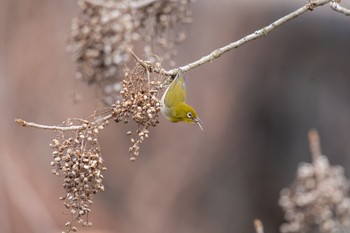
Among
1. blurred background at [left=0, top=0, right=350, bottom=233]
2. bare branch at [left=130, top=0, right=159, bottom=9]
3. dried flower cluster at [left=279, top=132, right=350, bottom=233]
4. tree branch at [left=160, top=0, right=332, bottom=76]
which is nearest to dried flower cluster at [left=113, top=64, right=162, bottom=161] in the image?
tree branch at [left=160, top=0, right=332, bottom=76]

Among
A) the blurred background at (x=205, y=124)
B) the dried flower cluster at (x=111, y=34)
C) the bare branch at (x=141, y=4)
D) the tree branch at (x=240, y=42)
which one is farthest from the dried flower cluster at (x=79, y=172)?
the blurred background at (x=205, y=124)

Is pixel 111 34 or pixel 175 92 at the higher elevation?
pixel 111 34

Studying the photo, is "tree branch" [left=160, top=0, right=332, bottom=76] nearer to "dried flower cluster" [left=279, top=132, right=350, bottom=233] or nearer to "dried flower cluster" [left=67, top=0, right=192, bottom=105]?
"dried flower cluster" [left=67, top=0, right=192, bottom=105]

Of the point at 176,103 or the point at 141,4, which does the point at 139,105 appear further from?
the point at 141,4

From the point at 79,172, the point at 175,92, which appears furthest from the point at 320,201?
the point at 79,172

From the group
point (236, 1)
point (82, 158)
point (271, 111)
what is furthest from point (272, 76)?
point (82, 158)

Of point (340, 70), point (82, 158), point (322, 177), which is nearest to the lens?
point (82, 158)

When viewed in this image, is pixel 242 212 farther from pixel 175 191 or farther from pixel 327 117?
pixel 327 117
